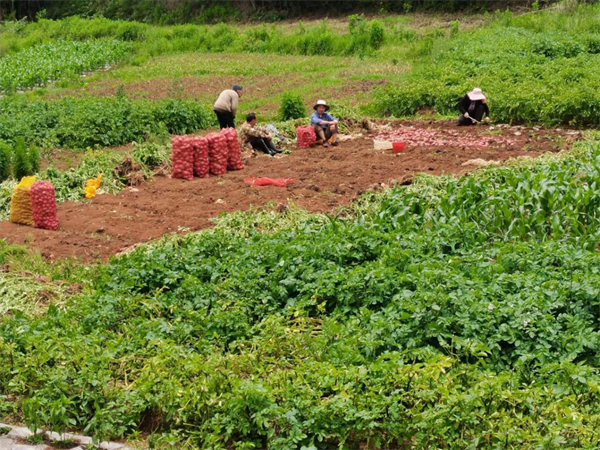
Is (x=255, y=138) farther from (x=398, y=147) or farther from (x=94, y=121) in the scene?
(x=94, y=121)

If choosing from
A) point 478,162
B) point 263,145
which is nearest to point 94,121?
point 263,145

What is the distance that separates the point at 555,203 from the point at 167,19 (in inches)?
1606

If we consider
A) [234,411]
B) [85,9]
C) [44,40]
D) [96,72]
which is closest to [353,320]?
[234,411]

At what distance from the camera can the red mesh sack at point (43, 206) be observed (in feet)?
35.4

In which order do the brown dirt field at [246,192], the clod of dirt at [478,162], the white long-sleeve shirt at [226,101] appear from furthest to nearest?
1. the white long-sleeve shirt at [226,101]
2. the clod of dirt at [478,162]
3. the brown dirt field at [246,192]

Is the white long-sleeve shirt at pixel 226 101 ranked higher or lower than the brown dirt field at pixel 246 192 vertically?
higher

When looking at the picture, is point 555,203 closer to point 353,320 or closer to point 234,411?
point 353,320

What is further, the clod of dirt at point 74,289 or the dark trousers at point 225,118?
the dark trousers at point 225,118

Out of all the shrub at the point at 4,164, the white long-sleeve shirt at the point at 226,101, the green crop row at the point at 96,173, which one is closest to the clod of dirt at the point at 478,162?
the green crop row at the point at 96,173

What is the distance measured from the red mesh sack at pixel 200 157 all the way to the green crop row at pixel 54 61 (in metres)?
13.1

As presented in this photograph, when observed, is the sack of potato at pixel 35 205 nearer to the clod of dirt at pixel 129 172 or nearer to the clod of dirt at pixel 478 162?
the clod of dirt at pixel 129 172

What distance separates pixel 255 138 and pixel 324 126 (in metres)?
1.39

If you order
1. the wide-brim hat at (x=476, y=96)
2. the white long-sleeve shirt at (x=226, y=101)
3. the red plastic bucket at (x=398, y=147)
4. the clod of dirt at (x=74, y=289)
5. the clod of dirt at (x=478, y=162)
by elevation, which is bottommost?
the red plastic bucket at (x=398, y=147)

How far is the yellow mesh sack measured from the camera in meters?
11.0
